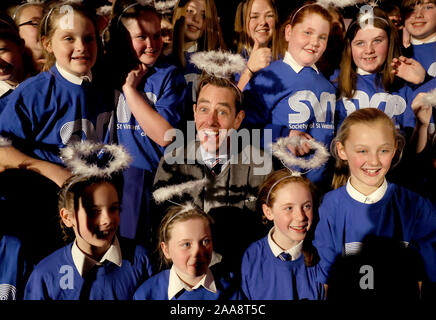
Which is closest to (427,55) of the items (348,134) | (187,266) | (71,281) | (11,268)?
(348,134)

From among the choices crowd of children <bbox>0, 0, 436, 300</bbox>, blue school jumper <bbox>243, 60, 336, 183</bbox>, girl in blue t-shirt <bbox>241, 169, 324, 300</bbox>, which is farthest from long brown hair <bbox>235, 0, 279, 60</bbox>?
girl in blue t-shirt <bbox>241, 169, 324, 300</bbox>

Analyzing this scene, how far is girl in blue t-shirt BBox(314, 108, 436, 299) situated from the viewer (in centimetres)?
210

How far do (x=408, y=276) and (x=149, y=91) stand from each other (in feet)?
4.25

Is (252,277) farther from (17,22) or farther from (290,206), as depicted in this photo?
(17,22)

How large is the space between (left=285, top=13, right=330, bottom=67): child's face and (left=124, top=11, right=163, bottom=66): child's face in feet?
1.83

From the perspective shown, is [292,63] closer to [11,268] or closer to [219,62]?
[219,62]

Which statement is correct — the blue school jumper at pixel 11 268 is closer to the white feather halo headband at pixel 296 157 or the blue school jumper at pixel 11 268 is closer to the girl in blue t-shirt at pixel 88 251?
the girl in blue t-shirt at pixel 88 251

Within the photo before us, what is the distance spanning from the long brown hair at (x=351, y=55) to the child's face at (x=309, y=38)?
0.11 m

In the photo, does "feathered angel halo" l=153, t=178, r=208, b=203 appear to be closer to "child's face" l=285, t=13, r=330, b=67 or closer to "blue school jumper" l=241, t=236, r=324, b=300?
"blue school jumper" l=241, t=236, r=324, b=300

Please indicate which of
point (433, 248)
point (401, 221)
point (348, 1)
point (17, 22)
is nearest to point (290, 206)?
point (401, 221)

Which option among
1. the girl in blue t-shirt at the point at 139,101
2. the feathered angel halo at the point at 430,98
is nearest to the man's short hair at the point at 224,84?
the girl in blue t-shirt at the point at 139,101

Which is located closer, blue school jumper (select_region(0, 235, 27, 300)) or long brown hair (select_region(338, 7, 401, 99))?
blue school jumper (select_region(0, 235, 27, 300))

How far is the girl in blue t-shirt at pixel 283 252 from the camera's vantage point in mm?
2061

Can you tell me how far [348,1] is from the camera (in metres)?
2.20
